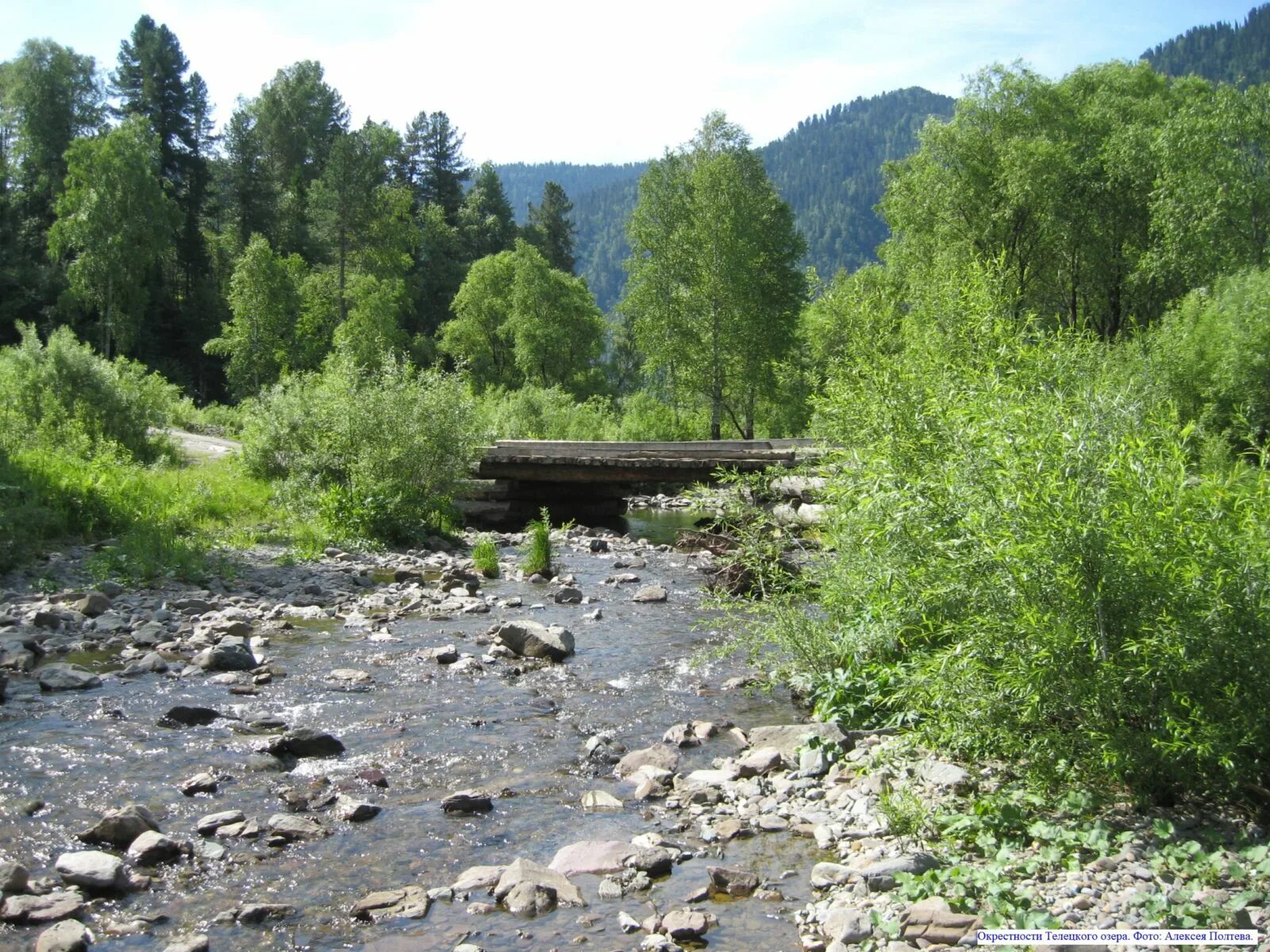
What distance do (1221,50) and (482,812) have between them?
181m

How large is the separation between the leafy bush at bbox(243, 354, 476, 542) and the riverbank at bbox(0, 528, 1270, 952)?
728 centimetres

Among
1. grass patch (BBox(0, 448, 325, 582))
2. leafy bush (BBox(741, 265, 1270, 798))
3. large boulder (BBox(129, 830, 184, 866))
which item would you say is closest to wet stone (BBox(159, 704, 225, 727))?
large boulder (BBox(129, 830, 184, 866))

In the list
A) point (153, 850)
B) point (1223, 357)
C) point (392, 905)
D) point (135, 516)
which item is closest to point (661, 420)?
point (1223, 357)

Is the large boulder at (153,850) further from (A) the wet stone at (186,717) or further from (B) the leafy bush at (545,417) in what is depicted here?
(B) the leafy bush at (545,417)

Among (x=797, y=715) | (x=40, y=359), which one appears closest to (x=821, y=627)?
(x=797, y=715)

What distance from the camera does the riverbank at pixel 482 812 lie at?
509 cm

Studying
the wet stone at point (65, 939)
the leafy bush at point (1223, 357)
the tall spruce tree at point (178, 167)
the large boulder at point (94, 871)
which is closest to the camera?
the wet stone at point (65, 939)

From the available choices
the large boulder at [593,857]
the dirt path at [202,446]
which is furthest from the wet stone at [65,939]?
the dirt path at [202,446]

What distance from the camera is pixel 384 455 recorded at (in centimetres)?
1923

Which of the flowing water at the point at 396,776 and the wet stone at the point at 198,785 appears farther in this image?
the wet stone at the point at 198,785

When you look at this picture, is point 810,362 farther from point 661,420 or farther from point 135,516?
point 135,516

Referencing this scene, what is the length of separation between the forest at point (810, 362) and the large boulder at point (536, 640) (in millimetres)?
2255

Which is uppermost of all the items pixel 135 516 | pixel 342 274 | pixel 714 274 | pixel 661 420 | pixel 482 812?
pixel 342 274

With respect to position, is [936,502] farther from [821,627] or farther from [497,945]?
[497,945]
